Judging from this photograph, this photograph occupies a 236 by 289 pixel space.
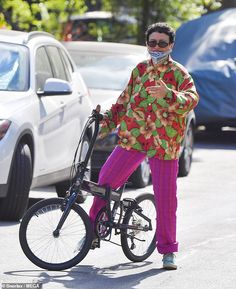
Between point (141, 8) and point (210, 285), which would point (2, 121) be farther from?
point (141, 8)

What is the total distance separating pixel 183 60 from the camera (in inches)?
729

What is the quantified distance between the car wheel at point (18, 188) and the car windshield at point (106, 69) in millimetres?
4125

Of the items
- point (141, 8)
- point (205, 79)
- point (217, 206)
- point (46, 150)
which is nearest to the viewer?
point (46, 150)

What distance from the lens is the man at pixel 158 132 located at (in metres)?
7.89

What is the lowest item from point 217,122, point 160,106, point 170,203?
point 217,122

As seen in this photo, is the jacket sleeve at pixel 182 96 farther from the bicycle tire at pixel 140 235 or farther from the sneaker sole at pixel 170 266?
the sneaker sole at pixel 170 266

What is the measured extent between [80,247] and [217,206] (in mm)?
4004

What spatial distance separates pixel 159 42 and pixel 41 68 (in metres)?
3.38

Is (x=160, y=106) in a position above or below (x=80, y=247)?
above

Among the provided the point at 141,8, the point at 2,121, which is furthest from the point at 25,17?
the point at 2,121

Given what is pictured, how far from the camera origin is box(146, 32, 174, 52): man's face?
787cm

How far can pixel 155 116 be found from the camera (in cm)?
793

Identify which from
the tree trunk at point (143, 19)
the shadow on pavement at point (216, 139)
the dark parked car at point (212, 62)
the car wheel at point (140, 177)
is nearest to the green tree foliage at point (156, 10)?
the tree trunk at point (143, 19)

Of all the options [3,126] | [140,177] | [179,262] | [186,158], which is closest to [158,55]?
[179,262]
